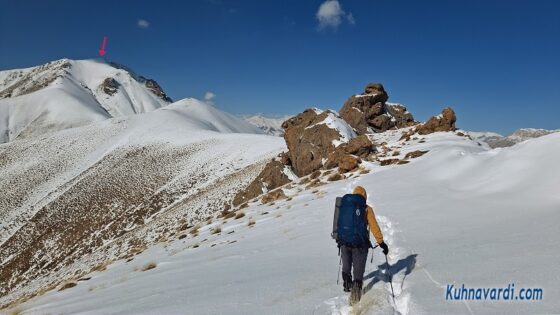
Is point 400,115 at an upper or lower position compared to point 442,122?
upper

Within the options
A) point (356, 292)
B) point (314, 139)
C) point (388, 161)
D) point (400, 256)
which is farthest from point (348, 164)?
point (356, 292)

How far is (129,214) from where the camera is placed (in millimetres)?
48250

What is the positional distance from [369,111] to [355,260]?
139 feet

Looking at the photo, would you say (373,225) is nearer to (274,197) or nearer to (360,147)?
(274,197)

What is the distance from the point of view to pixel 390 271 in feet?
29.4

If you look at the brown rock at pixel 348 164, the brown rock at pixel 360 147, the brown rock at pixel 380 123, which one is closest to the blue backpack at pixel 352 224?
the brown rock at pixel 348 164

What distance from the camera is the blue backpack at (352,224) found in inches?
306

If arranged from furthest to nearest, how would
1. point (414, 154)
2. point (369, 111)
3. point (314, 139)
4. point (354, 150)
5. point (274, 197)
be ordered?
point (369, 111) < point (314, 139) < point (354, 150) < point (414, 154) < point (274, 197)

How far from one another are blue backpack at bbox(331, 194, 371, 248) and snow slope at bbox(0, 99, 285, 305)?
25.2 metres

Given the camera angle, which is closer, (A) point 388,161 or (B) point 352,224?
(B) point 352,224

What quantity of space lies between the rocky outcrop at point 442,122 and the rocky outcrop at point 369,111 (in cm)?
853

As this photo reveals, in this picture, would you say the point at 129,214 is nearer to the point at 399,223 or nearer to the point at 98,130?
the point at 399,223

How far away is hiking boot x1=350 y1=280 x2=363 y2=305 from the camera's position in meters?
7.41

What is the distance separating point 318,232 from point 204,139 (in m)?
65.4
